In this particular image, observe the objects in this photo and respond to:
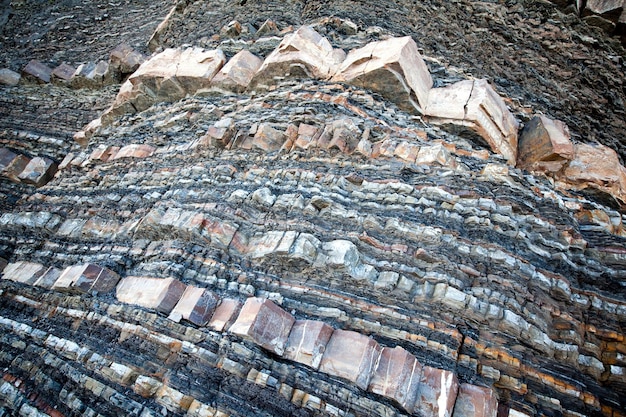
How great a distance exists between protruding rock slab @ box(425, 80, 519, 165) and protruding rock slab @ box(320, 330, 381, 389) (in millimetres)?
4260

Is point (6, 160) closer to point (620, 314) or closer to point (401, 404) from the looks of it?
point (401, 404)

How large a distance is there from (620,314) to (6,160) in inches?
418

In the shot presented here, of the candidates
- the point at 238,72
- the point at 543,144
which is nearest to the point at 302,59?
the point at 238,72

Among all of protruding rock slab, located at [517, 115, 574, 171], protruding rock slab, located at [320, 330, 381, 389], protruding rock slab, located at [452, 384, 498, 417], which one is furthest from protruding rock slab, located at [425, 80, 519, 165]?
protruding rock slab, located at [320, 330, 381, 389]

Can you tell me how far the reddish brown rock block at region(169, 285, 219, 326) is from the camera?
3617 millimetres

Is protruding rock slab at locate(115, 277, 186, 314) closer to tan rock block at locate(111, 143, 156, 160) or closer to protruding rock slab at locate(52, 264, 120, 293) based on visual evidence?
protruding rock slab at locate(52, 264, 120, 293)

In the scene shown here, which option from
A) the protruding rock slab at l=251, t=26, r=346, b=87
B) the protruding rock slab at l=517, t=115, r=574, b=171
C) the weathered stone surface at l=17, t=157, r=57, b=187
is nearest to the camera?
the protruding rock slab at l=517, t=115, r=574, b=171

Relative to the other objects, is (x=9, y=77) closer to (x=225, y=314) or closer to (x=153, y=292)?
(x=153, y=292)

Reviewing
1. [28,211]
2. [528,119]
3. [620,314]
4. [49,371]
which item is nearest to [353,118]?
[528,119]

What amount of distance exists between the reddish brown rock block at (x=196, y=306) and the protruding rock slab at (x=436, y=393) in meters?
2.08

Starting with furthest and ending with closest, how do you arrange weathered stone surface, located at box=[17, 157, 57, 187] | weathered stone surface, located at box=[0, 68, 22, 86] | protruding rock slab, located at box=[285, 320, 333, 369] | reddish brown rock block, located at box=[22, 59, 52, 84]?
reddish brown rock block, located at box=[22, 59, 52, 84] < weathered stone surface, located at box=[0, 68, 22, 86] < weathered stone surface, located at box=[17, 157, 57, 187] < protruding rock slab, located at box=[285, 320, 333, 369]

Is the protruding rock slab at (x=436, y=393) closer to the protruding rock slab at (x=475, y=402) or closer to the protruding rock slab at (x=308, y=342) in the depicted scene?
the protruding rock slab at (x=475, y=402)

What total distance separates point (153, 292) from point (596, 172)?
7.00m

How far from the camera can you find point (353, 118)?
19.3ft
